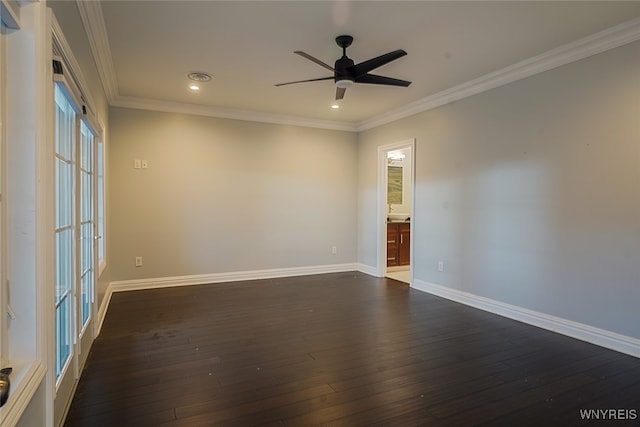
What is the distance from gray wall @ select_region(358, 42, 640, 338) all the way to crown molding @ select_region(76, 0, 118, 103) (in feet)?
12.0

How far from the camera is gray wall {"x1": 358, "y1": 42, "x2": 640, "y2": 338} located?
2.86m

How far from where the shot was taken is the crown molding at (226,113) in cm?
470

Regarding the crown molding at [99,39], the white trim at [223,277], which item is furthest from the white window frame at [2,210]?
the white trim at [223,277]

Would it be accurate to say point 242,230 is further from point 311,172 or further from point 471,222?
point 471,222

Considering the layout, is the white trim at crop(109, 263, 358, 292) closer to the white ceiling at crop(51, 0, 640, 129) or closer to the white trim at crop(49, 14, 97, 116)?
the white ceiling at crop(51, 0, 640, 129)

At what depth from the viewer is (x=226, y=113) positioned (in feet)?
17.1

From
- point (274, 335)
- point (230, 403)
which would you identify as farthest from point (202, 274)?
point (230, 403)

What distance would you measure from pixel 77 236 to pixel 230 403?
1.47 m

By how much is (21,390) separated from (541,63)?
4.26 m

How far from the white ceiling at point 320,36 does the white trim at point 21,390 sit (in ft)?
7.71

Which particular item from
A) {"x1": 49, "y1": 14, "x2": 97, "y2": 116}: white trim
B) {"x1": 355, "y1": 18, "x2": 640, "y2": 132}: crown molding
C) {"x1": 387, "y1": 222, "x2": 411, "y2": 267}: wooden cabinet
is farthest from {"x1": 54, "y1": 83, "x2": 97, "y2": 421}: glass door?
{"x1": 387, "y1": 222, "x2": 411, "y2": 267}: wooden cabinet

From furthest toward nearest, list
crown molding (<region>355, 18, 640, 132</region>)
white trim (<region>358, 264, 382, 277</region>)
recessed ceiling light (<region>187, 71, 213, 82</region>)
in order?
white trim (<region>358, 264, 382, 277</region>) → recessed ceiling light (<region>187, 71, 213, 82</region>) → crown molding (<region>355, 18, 640, 132</region>)

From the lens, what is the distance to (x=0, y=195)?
1271mm

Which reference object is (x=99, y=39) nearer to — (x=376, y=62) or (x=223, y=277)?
(x=376, y=62)
